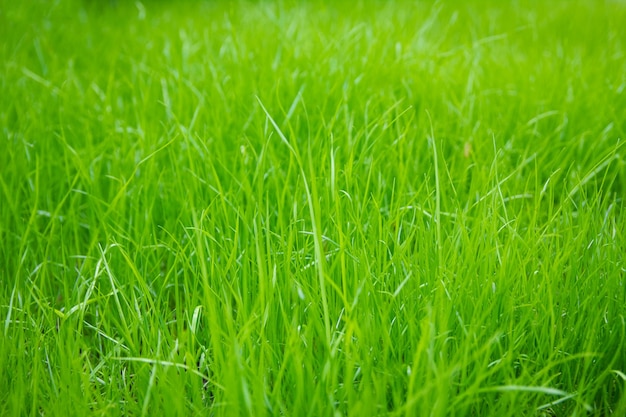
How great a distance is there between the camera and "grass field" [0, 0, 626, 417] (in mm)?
1078

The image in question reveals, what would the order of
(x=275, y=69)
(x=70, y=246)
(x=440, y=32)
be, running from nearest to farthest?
(x=70, y=246), (x=275, y=69), (x=440, y=32)

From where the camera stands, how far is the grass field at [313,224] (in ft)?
3.54

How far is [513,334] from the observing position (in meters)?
1.12

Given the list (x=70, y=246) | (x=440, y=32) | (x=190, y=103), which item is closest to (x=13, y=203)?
(x=70, y=246)

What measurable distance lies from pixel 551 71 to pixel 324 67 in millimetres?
1014

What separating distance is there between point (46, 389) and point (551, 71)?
7.55 ft

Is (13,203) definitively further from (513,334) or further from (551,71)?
(551,71)

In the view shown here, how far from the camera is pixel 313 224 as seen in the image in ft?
3.45

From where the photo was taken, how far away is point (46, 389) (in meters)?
1.15

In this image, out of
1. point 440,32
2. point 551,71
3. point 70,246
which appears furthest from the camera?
point 440,32

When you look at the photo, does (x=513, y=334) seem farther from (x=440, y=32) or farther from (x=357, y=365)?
(x=440, y=32)

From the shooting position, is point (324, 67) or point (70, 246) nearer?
point (70, 246)

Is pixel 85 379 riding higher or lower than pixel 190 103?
lower

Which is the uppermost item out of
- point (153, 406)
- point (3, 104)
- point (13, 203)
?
point (3, 104)
